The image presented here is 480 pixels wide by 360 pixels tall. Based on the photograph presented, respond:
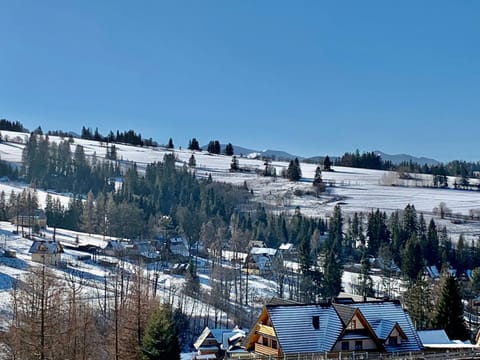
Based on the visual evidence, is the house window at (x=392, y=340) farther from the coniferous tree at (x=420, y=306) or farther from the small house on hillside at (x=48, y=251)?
the small house on hillside at (x=48, y=251)

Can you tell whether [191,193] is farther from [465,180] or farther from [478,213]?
[465,180]

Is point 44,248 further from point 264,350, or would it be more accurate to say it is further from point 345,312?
point 345,312

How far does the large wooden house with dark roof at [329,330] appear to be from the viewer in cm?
3444

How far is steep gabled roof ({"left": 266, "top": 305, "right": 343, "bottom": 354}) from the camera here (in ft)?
112

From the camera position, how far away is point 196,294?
75.3 meters

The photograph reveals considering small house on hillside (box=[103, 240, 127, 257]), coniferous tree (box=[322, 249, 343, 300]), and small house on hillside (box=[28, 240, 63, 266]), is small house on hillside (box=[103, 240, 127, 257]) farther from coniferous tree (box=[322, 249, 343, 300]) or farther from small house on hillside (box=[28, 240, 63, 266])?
coniferous tree (box=[322, 249, 343, 300])

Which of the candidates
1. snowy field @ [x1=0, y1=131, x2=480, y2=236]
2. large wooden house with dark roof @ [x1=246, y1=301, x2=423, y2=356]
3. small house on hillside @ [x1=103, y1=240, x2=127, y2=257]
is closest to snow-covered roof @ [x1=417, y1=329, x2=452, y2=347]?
large wooden house with dark roof @ [x1=246, y1=301, x2=423, y2=356]

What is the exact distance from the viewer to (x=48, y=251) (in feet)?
277

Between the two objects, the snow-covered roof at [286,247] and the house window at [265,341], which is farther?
the snow-covered roof at [286,247]

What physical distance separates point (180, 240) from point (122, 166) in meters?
71.8

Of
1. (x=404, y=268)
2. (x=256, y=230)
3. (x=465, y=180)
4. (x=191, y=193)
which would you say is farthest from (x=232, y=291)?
(x=465, y=180)

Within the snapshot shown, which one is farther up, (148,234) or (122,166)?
(122,166)

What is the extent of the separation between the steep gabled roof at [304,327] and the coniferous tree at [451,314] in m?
16.7

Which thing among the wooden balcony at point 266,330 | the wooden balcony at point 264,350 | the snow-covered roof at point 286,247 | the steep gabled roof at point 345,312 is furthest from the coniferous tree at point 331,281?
the wooden balcony at point 266,330
